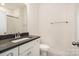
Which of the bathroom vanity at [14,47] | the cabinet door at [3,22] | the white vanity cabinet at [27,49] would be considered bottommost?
the white vanity cabinet at [27,49]

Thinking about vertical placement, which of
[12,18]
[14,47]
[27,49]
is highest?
[12,18]

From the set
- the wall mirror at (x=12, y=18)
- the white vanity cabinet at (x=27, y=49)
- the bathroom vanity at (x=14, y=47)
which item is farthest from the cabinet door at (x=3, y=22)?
the white vanity cabinet at (x=27, y=49)

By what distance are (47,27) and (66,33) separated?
59 centimetres

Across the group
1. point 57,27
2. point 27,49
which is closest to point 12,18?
point 27,49

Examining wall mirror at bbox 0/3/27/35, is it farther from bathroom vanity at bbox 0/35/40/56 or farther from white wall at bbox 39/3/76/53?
A: white wall at bbox 39/3/76/53

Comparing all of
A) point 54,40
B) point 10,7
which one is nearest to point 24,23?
point 10,7

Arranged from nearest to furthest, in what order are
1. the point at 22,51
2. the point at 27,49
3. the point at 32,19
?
the point at 22,51 → the point at 27,49 → the point at 32,19

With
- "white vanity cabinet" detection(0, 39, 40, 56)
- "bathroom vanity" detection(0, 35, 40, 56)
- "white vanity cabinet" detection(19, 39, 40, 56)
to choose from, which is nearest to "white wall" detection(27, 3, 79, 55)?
"white vanity cabinet" detection(19, 39, 40, 56)

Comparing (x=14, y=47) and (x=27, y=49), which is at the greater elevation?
(x=14, y=47)

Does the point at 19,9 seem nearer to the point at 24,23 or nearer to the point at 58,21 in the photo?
the point at 24,23

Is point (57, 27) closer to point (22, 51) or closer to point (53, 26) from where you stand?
point (53, 26)

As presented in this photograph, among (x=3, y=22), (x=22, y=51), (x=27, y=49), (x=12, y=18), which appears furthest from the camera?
(x=12, y=18)

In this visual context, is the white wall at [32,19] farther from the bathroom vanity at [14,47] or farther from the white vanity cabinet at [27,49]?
the bathroom vanity at [14,47]

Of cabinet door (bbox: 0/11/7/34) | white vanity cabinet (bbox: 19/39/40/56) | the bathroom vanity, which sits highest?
cabinet door (bbox: 0/11/7/34)
